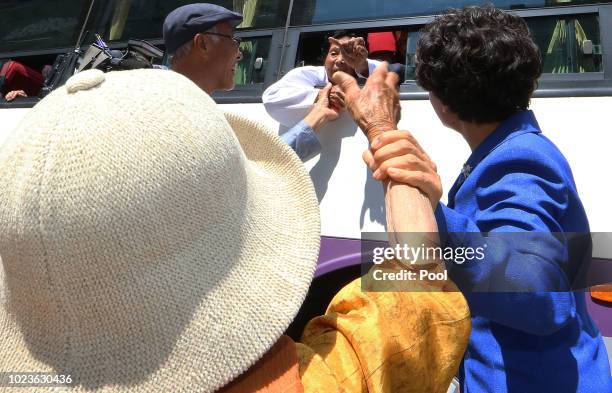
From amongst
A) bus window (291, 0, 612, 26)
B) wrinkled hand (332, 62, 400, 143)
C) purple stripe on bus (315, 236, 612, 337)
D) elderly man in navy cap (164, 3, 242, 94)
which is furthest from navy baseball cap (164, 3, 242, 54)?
wrinkled hand (332, 62, 400, 143)

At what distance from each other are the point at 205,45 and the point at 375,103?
51.4 inches

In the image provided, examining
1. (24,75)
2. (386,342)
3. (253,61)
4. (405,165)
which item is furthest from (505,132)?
(24,75)

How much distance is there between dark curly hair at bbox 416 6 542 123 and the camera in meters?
1.32

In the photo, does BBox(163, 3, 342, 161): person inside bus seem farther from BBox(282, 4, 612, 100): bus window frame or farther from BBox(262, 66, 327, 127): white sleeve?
BBox(282, 4, 612, 100): bus window frame

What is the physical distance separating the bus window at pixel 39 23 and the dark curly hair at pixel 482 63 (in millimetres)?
2718

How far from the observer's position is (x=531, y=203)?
111 centimetres

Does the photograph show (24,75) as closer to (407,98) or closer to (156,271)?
(407,98)

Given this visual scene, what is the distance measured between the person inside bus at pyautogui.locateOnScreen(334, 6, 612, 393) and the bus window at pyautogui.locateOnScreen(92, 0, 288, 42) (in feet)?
4.92

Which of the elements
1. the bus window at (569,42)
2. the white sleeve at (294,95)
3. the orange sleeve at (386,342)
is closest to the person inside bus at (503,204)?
the orange sleeve at (386,342)

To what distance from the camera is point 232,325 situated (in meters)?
0.77

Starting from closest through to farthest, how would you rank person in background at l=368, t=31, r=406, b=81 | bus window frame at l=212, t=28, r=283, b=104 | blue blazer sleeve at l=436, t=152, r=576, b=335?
blue blazer sleeve at l=436, t=152, r=576, b=335
person in background at l=368, t=31, r=406, b=81
bus window frame at l=212, t=28, r=283, b=104

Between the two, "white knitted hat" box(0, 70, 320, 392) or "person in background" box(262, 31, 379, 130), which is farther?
"person in background" box(262, 31, 379, 130)

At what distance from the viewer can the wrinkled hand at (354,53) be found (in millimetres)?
2031

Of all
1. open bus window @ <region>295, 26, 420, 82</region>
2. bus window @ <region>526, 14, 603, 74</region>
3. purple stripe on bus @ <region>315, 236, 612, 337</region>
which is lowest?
purple stripe on bus @ <region>315, 236, 612, 337</region>
